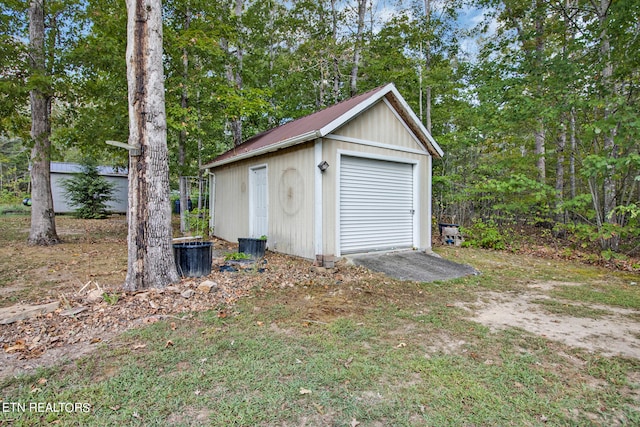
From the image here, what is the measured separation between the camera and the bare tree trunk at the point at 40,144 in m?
7.25

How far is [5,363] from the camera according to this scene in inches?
94.6

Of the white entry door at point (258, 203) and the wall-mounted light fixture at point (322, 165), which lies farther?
the white entry door at point (258, 203)

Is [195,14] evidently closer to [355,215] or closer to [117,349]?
[355,215]

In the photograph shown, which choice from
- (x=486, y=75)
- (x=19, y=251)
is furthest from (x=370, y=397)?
(x=486, y=75)

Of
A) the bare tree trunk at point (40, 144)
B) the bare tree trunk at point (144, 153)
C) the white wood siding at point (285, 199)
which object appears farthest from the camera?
the bare tree trunk at point (40, 144)

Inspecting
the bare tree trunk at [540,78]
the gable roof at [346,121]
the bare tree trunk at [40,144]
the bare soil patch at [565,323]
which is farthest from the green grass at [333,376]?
the bare tree trunk at [40,144]

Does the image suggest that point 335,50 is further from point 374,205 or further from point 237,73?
point 374,205

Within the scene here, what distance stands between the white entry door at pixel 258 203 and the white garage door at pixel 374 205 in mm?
1990

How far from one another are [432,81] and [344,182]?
6936 mm

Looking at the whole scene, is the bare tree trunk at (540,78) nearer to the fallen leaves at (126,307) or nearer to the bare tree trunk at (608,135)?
the bare tree trunk at (608,135)

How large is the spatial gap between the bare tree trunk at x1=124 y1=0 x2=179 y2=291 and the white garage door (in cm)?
335

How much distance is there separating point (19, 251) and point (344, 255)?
6856 millimetres

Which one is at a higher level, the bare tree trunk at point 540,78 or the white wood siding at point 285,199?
the bare tree trunk at point 540,78

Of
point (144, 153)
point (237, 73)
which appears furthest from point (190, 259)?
point (237, 73)
